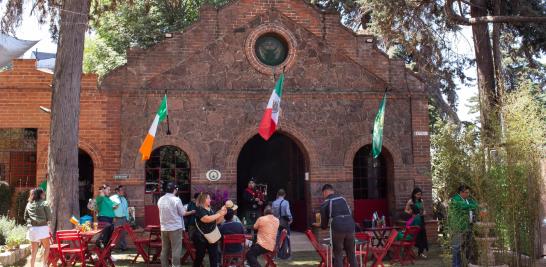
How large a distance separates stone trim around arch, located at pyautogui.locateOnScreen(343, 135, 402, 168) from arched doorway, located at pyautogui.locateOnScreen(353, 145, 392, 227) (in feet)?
0.71

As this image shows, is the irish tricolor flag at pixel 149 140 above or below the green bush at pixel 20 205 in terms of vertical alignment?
above

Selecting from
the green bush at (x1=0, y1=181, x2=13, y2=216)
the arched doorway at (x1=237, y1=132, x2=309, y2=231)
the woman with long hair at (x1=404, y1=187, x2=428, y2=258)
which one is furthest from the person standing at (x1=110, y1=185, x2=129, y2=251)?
the woman with long hair at (x1=404, y1=187, x2=428, y2=258)

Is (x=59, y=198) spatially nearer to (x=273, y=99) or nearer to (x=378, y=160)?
(x=273, y=99)

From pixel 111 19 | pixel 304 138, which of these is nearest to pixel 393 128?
pixel 304 138

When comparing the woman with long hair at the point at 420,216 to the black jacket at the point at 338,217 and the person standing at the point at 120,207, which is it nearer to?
A: the black jacket at the point at 338,217

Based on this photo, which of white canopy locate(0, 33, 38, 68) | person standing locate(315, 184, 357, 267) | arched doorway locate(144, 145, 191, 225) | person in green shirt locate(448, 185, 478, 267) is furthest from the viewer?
white canopy locate(0, 33, 38, 68)

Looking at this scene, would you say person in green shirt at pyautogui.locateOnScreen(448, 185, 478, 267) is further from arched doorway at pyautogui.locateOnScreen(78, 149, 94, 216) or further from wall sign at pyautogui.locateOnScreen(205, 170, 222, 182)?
arched doorway at pyautogui.locateOnScreen(78, 149, 94, 216)

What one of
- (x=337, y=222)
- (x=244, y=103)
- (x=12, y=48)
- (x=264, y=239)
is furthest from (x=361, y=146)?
(x=12, y=48)

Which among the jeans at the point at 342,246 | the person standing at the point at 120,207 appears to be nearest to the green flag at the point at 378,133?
the jeans at the point at 342,246

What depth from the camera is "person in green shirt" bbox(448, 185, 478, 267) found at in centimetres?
1022

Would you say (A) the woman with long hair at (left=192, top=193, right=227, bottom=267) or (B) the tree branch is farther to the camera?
(B) the tree branch

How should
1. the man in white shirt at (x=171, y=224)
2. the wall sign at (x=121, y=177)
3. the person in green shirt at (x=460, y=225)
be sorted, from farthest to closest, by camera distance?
the wall sign at (x=121, y=177) → the person in green shirt at (x=460, y=225) → the man in white shirt at (x=171, y=224)

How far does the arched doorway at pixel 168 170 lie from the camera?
15.4 meters

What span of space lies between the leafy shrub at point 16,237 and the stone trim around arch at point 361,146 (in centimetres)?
806
